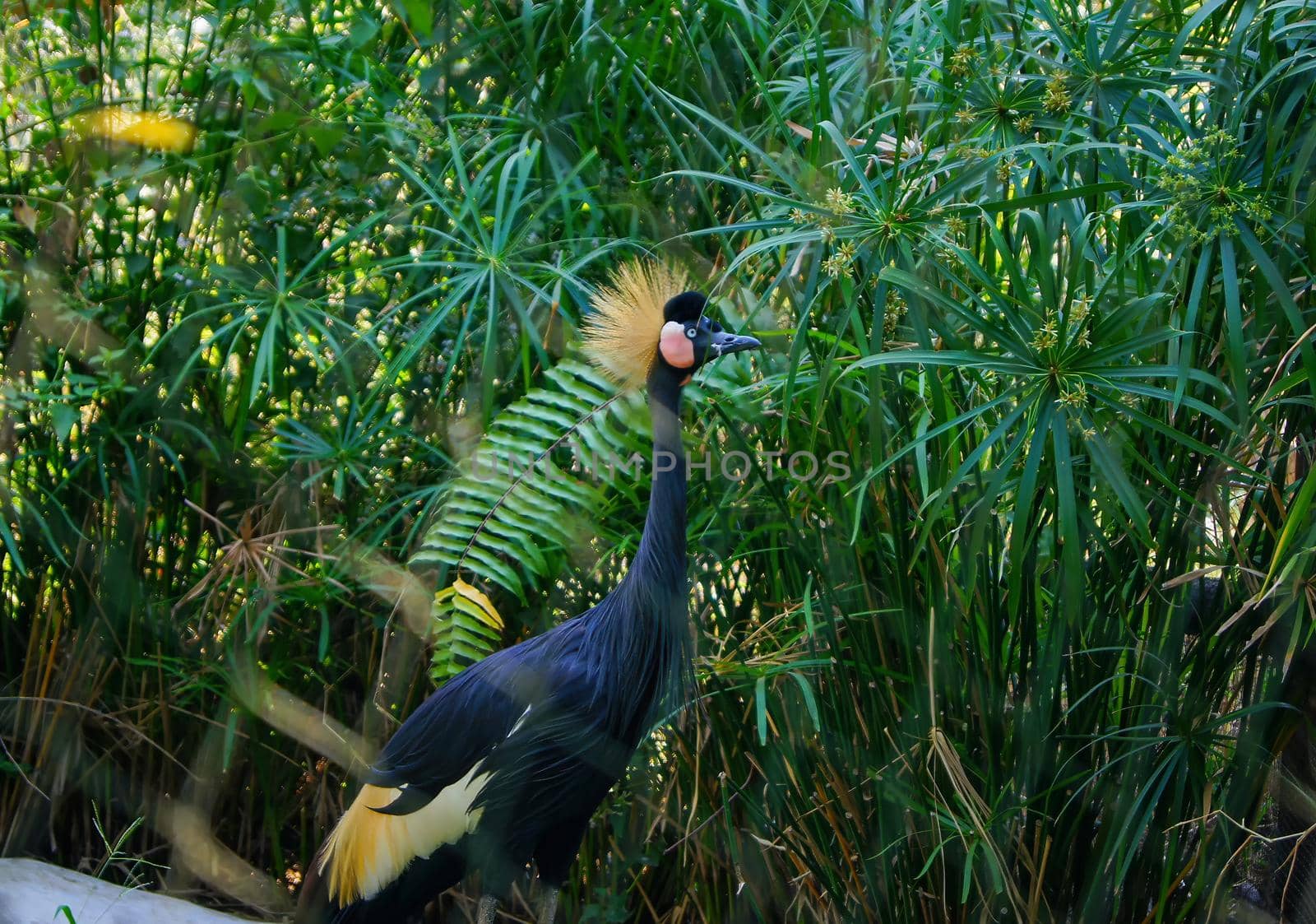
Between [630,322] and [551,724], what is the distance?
59cm

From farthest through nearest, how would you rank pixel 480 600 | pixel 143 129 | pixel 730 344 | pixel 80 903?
pixel 143 129, pixel 80 903, pixel 480 600, pixel 730 344

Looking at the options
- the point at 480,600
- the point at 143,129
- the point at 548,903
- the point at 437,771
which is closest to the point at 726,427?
the point at 480,600

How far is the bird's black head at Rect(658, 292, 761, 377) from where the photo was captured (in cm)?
166

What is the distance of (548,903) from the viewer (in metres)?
1.80

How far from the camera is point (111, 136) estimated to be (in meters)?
2.16

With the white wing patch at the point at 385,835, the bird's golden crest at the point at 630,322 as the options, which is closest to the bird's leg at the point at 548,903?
the white wing patch at the point at 385,835

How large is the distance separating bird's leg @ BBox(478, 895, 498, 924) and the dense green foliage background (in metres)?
0.27

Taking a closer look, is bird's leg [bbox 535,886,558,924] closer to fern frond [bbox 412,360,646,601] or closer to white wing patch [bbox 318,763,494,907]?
white wing patch [bbox 318,763,494,907]

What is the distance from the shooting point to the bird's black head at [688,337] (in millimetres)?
1656

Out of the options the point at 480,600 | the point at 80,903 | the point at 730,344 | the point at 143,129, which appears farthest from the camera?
the point at 143,129

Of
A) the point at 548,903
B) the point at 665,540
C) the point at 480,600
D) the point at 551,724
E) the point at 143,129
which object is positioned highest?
the point at 143,129

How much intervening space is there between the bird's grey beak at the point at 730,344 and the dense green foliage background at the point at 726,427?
0.28ft

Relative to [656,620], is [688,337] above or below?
above

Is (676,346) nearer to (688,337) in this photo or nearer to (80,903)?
(688,337)
